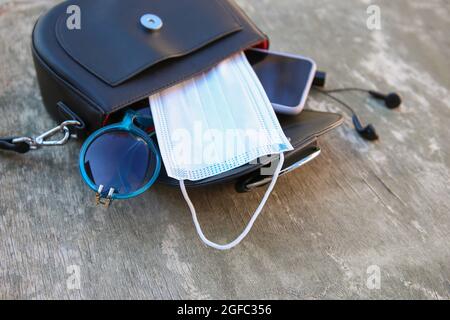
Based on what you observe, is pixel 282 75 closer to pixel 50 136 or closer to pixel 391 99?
pixel 391 99

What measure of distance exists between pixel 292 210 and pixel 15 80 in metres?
0.65

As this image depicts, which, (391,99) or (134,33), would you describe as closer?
(134,33)

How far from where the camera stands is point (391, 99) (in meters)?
1.08

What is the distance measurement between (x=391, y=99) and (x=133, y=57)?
23.1 inches

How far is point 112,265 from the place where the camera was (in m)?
0.78

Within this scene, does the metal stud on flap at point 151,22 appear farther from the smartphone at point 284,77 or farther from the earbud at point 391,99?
the earbud at point 391,99

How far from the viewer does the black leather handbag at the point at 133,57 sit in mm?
805

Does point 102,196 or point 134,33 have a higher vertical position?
point 134,33

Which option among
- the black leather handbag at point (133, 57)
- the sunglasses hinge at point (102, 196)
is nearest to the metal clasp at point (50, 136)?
the black leather handbag at point (133, 57)

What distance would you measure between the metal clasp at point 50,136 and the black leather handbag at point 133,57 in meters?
0.02

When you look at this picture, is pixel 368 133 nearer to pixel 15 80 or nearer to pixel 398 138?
pixel 398 138

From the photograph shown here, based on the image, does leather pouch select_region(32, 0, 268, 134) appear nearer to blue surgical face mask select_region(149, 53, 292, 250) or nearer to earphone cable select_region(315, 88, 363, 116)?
blue surgical face mask select_region(149, 53, 292, 250)

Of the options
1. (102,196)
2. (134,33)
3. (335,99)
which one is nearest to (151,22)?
(134,33)
